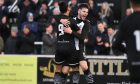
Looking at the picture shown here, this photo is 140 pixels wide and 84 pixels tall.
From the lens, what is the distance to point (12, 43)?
59.0 ft

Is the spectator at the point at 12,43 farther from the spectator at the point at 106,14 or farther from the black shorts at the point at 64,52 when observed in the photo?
the black shorts at the point at 64,52

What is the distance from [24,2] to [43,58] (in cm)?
416

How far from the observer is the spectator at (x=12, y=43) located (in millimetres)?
17984

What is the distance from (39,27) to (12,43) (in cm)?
131

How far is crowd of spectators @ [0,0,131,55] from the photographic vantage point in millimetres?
17672

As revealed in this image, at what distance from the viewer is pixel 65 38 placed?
1345 cm

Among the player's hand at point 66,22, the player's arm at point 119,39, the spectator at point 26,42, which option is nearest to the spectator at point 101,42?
the spectator at point 26,42

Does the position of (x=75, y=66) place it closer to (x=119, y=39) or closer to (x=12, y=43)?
(x=12, y=43)

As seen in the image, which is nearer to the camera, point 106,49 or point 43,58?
point 43,58

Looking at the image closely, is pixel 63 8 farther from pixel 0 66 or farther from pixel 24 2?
pixel 24 2

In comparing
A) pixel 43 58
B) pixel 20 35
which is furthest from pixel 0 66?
pixel 20 35

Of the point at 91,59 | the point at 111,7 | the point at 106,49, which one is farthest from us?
the point at 111,7

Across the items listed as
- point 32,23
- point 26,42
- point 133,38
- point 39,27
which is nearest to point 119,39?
point 133,38

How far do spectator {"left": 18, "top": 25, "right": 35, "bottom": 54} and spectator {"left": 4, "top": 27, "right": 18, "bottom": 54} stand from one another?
0.16 metres
